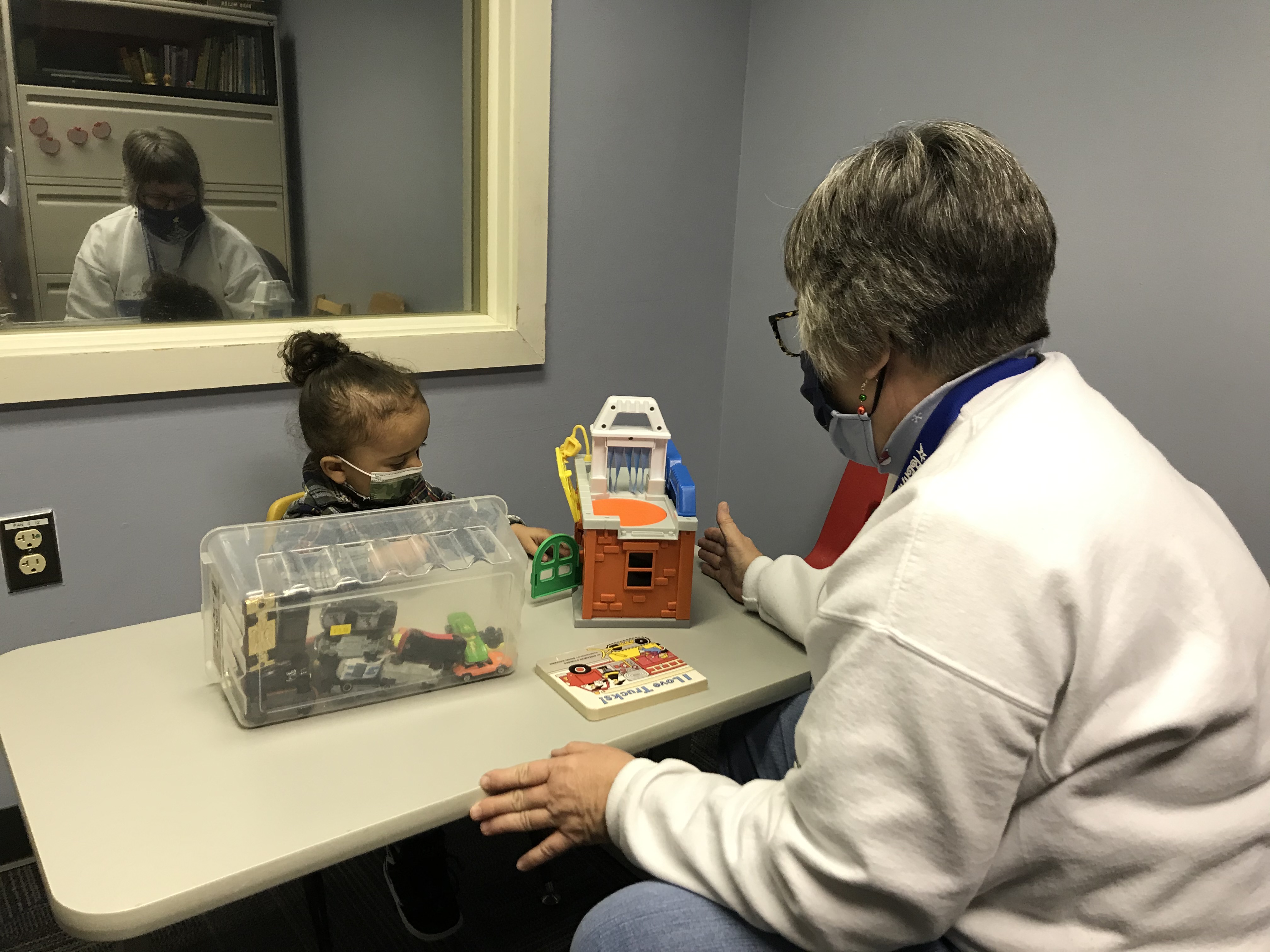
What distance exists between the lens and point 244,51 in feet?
5.60

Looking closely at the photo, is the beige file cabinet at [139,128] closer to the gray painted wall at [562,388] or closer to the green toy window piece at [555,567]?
the gray painted wall at [562,388]

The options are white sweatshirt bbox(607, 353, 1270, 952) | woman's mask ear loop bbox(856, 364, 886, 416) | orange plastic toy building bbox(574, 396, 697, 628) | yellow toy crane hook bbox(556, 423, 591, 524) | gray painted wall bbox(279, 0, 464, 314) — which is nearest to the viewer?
white sweatshirt bbox(607, 353, 1270, 952)

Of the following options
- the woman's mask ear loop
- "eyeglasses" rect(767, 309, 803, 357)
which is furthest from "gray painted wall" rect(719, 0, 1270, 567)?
the woman's mask ear loop

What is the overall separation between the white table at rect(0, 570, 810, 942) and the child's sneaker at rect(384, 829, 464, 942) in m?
0.53

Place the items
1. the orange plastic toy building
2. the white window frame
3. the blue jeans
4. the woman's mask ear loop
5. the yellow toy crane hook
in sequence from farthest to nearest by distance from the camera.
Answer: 1. the white window frame
2. the yellow toy crane hook
3. the orange plastic toy building
4. the woman's mask ear loop
5. the blue jeans

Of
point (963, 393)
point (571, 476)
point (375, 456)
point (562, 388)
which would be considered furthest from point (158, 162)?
point (963, 393)

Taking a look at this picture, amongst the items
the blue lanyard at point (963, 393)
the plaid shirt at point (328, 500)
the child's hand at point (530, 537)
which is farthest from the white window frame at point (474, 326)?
the blue lanyard at point (963, 393)

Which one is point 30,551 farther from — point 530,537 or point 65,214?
point 530,537

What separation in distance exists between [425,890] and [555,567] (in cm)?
62

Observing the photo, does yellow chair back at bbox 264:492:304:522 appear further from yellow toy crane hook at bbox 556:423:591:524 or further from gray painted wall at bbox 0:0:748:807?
yellow toy crane hook at bbox 556:423:591:524

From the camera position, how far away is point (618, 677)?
3.57 ft

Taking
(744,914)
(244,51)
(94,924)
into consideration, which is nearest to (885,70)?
(244,51)

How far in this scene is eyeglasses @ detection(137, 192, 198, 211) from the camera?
5.32ft

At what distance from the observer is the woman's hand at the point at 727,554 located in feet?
4.43
